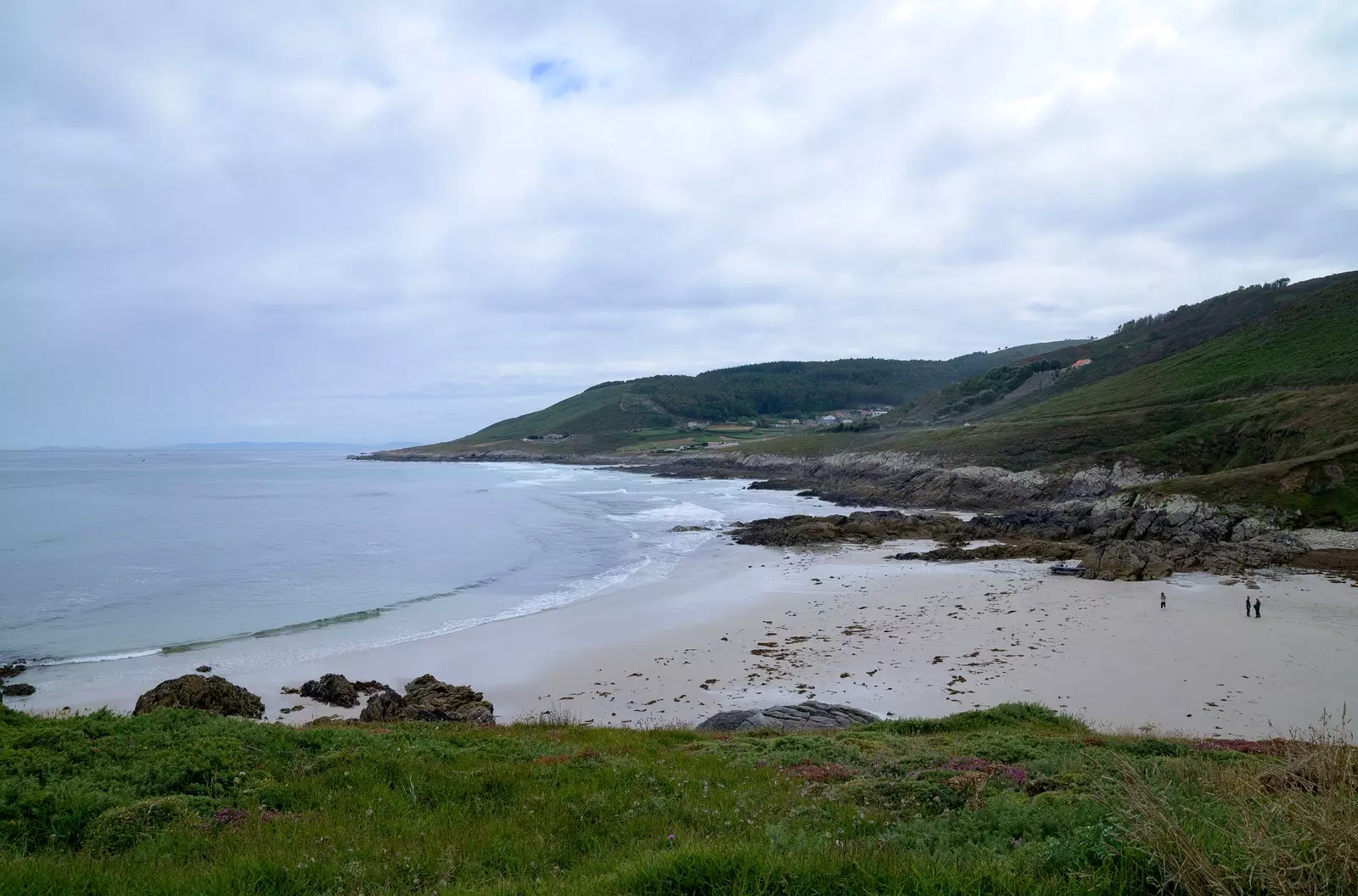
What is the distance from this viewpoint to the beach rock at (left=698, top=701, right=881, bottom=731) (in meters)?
12.5

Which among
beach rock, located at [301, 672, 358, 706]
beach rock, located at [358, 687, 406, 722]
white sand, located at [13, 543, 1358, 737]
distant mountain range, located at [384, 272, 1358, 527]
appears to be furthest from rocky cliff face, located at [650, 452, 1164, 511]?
beach rock, located at [301, 672, 358, 706]

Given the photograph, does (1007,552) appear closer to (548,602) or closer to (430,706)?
(548,602)

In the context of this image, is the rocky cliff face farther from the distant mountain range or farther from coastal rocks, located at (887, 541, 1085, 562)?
coastal rocks, located at (887, 541, 1085, 562)

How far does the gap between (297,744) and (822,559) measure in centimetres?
2950

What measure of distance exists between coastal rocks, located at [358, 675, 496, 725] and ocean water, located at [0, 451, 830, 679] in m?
6.22

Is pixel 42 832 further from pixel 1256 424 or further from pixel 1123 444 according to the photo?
pixel 1123 444

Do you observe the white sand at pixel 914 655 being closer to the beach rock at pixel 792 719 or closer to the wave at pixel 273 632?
the wave at pixel 273 632

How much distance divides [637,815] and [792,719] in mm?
7638

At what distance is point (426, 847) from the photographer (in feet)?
16.1

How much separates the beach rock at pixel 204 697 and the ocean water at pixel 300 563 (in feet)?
17.4

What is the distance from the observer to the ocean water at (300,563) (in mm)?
21812

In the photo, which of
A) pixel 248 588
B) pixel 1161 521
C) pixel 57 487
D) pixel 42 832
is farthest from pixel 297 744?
pixel 57 487

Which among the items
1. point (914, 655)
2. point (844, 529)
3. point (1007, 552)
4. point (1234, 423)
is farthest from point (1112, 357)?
point (914, 655)

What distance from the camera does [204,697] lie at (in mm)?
14031
